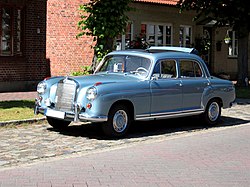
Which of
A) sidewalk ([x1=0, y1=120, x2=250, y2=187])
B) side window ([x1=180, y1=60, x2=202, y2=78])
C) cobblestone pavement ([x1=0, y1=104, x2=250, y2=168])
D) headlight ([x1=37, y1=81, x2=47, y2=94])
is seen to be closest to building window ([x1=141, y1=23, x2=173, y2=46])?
cobblestone pavement ([x1=0, y1=104, x2=250, y2=168])

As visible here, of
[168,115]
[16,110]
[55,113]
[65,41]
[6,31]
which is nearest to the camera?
[55,113]

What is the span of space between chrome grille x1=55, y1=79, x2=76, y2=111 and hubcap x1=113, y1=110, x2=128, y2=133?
35.9 inches

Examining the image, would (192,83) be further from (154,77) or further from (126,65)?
(126,65)

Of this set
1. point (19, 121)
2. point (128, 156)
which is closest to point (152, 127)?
point (19, 121)

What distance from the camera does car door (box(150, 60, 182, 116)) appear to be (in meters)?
10.1

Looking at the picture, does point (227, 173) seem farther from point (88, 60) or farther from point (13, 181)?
point (88, 60)

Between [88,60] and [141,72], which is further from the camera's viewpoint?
[88,60]

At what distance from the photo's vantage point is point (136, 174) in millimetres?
6855

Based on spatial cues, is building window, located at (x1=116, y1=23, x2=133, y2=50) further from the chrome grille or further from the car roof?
the chrome grille

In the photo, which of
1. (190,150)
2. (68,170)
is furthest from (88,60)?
(68,170)

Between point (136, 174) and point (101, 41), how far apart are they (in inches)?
349

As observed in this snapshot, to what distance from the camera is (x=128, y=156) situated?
8.09m

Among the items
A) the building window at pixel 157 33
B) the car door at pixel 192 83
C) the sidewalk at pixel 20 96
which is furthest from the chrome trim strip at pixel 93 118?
the building window at pixel 157 33

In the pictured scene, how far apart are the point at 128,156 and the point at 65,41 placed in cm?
1433
